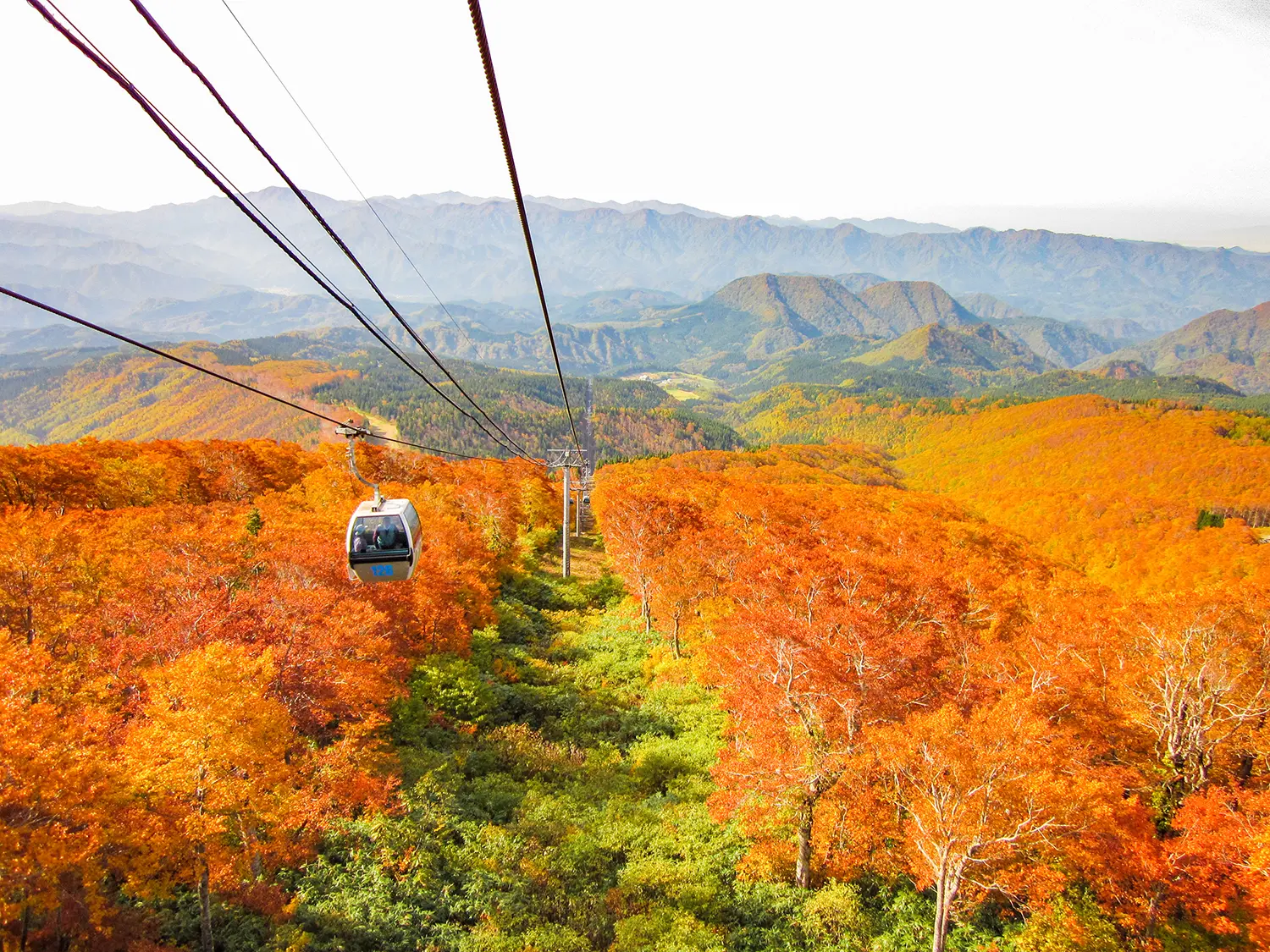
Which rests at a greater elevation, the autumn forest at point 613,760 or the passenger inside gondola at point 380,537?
the passenger inside gondola at point 380,537

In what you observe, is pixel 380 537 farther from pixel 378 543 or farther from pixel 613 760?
pixel 613 760

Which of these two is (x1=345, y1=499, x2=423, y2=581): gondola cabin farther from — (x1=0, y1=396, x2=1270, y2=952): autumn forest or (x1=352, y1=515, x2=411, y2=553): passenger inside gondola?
(x1=0, y1=396, x2=1270, y2=952): autumn forest

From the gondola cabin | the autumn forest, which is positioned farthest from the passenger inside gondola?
the autumn forest

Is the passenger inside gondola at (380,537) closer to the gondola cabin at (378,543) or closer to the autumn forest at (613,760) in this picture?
the gondola cabin at (378,543)

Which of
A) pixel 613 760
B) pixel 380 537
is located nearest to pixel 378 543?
pixel 380 537

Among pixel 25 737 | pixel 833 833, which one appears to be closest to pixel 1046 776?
pixel 833 833

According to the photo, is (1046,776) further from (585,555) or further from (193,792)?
(585,555)

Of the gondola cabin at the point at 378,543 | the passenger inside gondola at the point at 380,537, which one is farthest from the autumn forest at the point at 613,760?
the passenger inside gondola at the point at 380,537

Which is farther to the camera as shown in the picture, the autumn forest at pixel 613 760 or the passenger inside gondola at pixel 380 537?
the autumn forest at pixel 613 760
